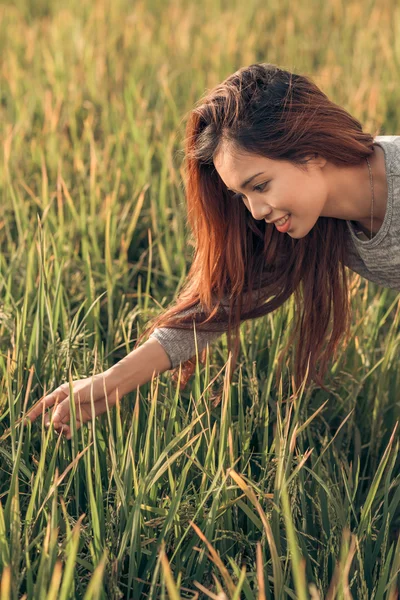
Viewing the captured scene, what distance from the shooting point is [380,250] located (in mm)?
1581

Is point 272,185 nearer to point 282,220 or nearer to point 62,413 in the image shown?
point 282,220

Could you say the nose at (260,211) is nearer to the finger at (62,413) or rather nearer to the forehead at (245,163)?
the forehead at (245,163)

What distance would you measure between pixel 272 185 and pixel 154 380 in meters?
0.39

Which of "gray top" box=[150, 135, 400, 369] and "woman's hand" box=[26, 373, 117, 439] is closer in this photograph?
"woman's hand" box=[26, 373, 117, 439]

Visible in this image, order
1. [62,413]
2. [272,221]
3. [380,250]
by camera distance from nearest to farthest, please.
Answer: [62,413], [272,221], [380,250]

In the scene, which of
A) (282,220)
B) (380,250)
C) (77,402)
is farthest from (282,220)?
(77,402)

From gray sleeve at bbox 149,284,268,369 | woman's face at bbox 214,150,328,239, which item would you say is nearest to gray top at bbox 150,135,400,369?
gray sleeve at bbox 149,284,268,369

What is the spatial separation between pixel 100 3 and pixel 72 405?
3.49m

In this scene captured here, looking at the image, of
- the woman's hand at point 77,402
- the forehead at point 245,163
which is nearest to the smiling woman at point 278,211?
the forehead at point 245,163

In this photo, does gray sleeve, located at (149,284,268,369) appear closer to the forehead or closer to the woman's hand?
the woman's hand

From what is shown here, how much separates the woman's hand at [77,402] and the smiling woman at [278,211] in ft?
0.53

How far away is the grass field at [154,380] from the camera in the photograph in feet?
3.78

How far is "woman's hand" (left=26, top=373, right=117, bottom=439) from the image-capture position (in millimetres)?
1346

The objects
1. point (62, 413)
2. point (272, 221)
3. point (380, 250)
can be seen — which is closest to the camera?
Answer: point (62, 413)
